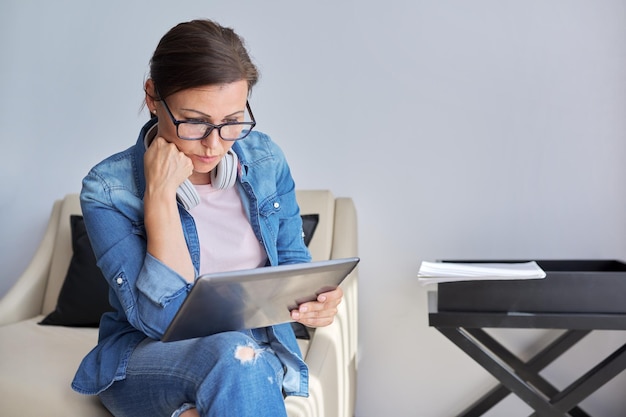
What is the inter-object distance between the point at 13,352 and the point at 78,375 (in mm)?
644

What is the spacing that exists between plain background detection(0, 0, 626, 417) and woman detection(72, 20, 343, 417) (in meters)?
0.96

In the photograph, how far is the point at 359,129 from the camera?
2.47 meters

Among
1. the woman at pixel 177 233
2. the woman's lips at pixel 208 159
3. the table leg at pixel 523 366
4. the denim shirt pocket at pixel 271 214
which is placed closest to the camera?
the woman at pixel 177 233

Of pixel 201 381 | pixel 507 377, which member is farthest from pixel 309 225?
pixel 201 381

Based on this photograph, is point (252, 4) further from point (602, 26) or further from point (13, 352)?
point (13, 352)

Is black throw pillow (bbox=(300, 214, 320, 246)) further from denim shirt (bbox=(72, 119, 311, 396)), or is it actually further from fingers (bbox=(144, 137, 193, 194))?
fingers (bbox=(144, 137, 193, 194))

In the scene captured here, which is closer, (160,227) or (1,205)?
(160,227)

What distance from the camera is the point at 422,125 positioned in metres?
2.41

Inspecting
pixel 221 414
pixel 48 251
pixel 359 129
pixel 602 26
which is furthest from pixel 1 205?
pixel 602 26

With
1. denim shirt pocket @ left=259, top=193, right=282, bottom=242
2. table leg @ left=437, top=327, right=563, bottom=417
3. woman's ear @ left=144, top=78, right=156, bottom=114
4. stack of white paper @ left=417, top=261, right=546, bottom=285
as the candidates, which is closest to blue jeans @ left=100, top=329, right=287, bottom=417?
denim shirt pocket @ left=259, top=193, right=282, bottom=242

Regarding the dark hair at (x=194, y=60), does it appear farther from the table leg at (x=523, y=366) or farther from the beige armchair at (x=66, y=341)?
the table leg at (x=523, y=366)

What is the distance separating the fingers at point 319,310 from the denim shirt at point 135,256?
0.12m

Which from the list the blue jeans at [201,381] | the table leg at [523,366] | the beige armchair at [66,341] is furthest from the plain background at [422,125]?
the blue jeans at [201,381]

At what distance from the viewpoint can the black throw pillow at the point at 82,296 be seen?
7.68ft
